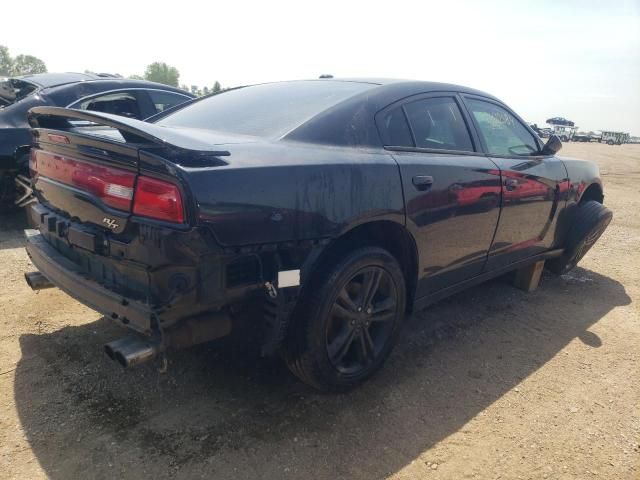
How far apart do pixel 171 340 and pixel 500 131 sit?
2.82 m

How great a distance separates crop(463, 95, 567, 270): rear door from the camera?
330 centimetres

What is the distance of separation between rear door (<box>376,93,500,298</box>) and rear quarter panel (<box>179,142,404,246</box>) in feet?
0.60

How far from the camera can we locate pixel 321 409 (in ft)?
8.07

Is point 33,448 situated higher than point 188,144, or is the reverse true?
point 188,144

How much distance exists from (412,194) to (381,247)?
0.34 meters

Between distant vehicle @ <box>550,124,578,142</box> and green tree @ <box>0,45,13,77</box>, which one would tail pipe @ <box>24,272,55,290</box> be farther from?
green tree @ <box>0,45,13,77</box>

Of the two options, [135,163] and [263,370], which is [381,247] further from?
[135,163]

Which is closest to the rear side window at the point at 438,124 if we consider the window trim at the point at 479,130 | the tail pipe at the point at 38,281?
the window trim at the point at 479,130

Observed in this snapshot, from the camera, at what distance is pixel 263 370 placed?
2725 mm

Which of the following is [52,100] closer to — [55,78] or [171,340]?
[55,78]

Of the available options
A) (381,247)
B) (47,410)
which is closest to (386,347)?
(381,247)

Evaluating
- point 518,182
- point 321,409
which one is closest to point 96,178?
point 321,409

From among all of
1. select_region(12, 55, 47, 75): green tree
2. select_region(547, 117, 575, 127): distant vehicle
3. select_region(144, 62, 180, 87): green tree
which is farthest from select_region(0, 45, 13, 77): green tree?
select_region(547, 117, 575, 127): distant vehicle

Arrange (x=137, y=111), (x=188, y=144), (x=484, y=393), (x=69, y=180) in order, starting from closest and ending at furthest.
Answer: (x=188, y=144) → (x=69, y=180) → (x=484, y=393) → (x=137, y=111)
